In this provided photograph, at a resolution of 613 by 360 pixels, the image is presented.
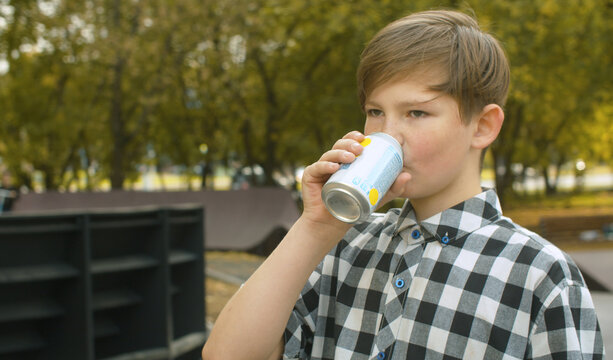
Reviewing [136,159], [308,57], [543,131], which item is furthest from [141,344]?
[543,131]

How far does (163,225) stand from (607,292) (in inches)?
203

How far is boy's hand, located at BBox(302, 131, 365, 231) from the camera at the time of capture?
1264mm

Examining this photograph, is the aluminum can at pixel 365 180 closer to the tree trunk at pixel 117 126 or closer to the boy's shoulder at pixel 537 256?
the boy's shoulder at pixel 537 256

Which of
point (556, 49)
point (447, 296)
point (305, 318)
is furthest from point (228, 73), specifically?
point (447, 296)

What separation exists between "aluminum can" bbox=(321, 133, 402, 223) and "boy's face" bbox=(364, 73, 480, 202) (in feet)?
0.11

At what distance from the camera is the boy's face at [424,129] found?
1.26 meters

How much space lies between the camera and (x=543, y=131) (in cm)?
2916

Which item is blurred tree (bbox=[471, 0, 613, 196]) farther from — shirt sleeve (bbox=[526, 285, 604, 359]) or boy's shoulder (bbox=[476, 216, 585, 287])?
shirt sleeve (bbox=[526, 285, 604, 359])

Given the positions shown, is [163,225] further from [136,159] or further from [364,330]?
[136,159]

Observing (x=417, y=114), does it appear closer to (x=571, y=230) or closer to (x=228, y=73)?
(x=571, y=230)

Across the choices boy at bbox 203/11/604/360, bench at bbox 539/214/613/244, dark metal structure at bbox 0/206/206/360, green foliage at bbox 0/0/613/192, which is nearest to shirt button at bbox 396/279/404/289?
boy at bbox 203/11/604/360

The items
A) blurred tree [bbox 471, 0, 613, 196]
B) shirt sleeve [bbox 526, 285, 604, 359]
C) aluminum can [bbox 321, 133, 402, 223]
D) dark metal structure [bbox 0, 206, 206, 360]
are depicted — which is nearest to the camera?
shirt sleeve [bbox 526, 285, 604, 359]

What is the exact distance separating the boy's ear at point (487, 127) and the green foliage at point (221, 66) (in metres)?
11.0

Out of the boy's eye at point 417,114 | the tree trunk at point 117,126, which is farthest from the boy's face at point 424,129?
the tree trunk at point 117,126
